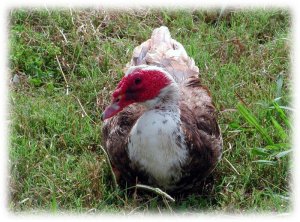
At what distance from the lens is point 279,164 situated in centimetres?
434

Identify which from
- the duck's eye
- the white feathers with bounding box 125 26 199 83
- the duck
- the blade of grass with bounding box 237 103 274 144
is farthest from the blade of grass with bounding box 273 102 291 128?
the duck's eye

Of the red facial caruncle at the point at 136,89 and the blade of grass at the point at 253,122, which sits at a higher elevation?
the red facial caruncle at the point at 136,89

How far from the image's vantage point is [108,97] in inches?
200

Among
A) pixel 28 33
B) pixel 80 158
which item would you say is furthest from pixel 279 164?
pixel 28 33

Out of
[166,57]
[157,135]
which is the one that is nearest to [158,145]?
[157,135]

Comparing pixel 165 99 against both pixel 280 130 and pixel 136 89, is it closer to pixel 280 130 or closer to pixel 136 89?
pixel 136 89

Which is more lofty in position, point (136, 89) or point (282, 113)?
point (136, 89)

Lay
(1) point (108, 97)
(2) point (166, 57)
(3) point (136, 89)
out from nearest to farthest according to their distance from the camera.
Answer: (3) point (136, 89)
(2) point (166, 57)
(1) point (108, 97)

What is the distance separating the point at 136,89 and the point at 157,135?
284 millimetres

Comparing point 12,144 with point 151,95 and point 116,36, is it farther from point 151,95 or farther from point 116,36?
point 116,36

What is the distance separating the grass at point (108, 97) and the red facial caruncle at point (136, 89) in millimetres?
456

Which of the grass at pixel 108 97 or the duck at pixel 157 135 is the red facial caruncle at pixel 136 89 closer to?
the duck at pixel 157 135

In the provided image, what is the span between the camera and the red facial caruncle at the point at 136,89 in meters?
4.06

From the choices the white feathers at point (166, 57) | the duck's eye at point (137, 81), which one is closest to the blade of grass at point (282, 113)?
the white feathers at point (166, 57)
